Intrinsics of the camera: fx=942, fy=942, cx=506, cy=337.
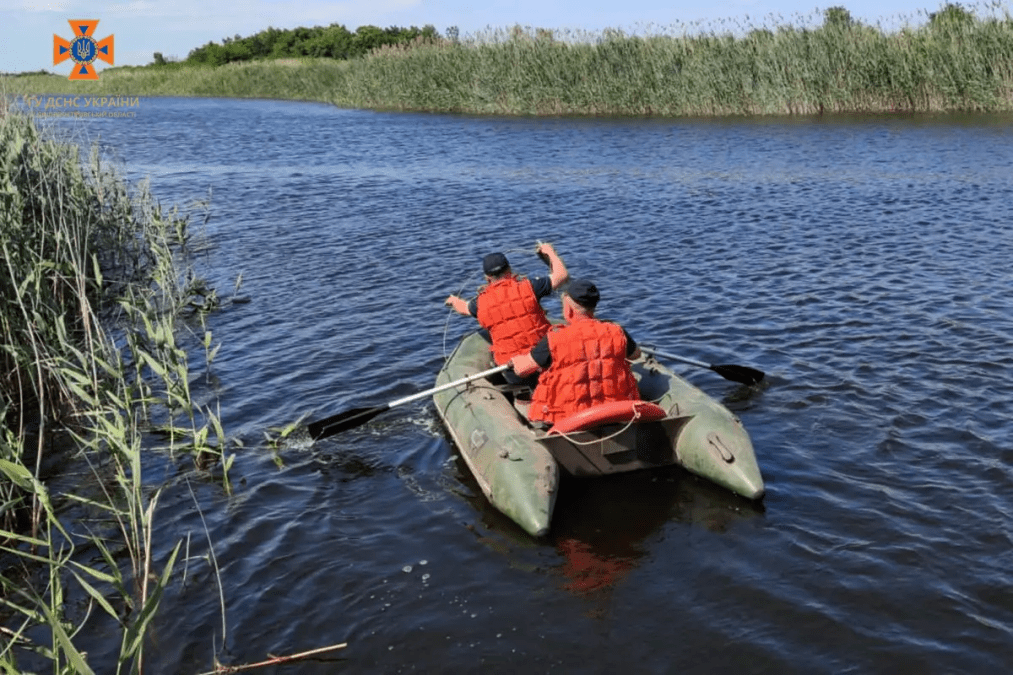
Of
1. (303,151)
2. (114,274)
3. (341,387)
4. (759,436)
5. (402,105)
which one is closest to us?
(759,436)

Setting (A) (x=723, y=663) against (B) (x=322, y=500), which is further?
(B) (x=322, y=500)

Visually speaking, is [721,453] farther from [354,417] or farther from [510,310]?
[354,417]

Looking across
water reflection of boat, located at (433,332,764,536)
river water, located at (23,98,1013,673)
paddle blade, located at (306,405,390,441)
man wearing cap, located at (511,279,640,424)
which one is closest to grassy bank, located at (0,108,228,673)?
river water, located at (23,98,1013,673)

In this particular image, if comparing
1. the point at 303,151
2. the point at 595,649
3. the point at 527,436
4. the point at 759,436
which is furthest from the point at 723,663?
the point at 303,151

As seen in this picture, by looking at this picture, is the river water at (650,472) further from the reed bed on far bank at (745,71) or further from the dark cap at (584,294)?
the reed bed on far bank at (745,71)

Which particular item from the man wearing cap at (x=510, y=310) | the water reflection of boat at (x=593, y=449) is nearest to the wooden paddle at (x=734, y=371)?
the water reflection of boat at (x=593, y=449)

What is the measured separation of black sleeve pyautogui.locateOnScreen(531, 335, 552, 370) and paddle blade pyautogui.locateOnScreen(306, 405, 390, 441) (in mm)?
1836

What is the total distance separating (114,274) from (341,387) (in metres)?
5.79

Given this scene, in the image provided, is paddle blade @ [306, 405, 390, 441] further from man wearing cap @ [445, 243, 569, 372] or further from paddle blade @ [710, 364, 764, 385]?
paddle blade @ [710, 364, 764, 385]

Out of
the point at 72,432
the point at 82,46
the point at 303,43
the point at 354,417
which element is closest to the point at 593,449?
the point at 354,417

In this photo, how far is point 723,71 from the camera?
30344mm

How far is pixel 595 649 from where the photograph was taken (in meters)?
5.51

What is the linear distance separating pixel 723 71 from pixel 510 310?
957 inches

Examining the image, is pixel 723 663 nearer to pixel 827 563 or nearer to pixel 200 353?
pixel 827 563
